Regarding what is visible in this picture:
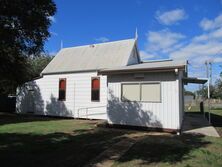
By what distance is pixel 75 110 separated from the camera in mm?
20031

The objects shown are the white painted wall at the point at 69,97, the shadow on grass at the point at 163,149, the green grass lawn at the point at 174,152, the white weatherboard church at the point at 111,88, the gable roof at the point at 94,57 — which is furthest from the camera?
the gable roof at the point at 94,57

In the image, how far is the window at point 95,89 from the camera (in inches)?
748

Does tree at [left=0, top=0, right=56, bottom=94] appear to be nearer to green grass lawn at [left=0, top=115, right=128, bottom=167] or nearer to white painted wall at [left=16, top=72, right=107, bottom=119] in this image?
green grass lawn at [left=0, top=115, right=128, bottom=167]

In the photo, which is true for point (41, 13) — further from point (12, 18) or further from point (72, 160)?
point (72, 160)

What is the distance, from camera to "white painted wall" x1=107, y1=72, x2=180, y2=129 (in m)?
12.3

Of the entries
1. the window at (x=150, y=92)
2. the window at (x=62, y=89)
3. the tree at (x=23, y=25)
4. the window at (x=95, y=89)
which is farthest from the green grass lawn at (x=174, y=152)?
the window at (x=62, y=89)

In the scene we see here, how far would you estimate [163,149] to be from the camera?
8.88m

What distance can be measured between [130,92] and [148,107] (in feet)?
4.41

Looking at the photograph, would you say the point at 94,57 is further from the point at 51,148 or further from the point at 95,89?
the point at 51,148

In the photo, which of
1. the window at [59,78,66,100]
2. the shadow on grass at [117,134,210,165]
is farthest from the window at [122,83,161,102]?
the window at [59,78,66,100]

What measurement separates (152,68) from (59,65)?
458 inches

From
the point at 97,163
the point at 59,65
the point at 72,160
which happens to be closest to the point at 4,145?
the point at 72,160

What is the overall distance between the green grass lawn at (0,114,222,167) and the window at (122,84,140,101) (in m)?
2.43

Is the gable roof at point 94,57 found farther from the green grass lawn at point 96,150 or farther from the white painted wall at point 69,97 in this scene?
the green grass lawn at point 96,150
